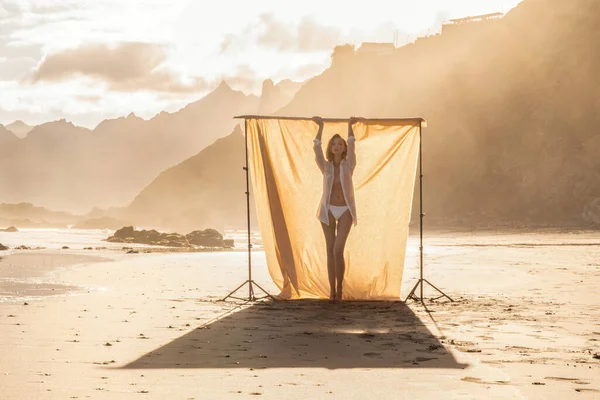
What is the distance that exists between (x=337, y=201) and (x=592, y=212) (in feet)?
169

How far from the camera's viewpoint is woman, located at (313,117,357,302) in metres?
9.52

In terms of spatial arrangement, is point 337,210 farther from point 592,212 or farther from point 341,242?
point 592,212

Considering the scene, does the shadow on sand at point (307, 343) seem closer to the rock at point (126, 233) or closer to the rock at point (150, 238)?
the rock at point (150, 238)

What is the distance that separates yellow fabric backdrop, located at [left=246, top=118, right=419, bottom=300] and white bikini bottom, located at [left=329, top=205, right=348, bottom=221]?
0.61 metres

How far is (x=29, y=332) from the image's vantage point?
22.9 ft

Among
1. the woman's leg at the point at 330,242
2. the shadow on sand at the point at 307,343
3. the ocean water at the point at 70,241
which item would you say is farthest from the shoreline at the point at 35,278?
the ocean water at the point at 70,241

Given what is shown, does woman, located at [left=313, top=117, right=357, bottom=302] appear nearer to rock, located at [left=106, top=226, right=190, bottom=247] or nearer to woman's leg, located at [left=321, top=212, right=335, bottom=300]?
woman's leg, located at [left=321, top=212, right=335, bottom=300]

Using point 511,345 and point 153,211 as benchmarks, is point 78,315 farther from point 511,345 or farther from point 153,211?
point 153,211

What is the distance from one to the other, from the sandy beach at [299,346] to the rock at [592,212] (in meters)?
46.7

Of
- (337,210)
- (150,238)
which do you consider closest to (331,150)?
(337,210)

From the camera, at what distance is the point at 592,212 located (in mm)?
56938

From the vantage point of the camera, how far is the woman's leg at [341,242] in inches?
374

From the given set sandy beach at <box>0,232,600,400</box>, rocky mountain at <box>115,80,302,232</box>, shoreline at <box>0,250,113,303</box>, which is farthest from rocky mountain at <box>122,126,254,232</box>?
sandy beach at <box>0,232,600,400</box>

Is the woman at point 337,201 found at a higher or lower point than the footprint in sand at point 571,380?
higher
